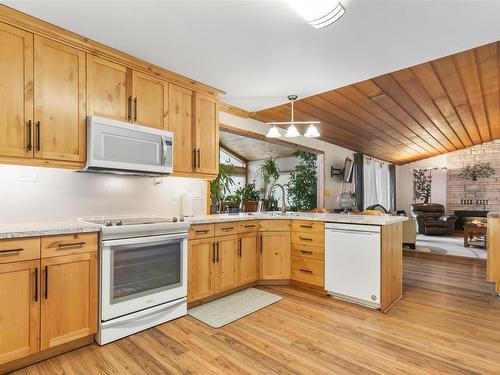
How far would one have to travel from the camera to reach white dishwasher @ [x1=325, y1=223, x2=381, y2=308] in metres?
2.80

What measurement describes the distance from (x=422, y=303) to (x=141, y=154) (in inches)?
125

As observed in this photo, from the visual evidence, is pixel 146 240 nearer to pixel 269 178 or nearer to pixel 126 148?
pixel 126 148

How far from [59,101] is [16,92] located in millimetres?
259

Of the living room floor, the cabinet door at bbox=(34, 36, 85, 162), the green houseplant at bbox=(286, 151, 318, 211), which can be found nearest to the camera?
the cabinet door at bbox=(34, 36, 85, 162)

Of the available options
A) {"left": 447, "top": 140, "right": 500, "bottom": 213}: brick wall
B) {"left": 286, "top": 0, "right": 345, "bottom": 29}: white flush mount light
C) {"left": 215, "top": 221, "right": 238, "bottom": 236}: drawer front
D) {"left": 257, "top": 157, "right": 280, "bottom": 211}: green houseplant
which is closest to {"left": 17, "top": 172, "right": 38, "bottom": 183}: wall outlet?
{"left": 215, "top": 221, "right": 238, "bottom": 236}: drawer front

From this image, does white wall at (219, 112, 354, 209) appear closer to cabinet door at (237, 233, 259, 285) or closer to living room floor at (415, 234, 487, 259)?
living room floor at (415, 234, 487, 259)

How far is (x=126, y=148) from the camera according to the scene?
250 centimetres

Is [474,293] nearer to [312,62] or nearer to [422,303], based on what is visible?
[422,303]

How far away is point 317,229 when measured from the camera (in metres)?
3.27

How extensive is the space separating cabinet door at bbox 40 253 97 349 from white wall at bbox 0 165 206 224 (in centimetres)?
60

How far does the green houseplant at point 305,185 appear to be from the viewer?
7.10 metres

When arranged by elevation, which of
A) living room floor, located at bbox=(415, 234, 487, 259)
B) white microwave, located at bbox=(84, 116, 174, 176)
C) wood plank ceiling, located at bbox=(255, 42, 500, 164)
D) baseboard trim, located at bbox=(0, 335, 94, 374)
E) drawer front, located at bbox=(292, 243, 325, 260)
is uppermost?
wood plank ceiling, located at bbox=(255, 42, 500, 164)

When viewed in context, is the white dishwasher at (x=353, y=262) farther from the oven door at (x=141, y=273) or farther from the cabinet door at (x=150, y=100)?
the cabinet door at (x=150, y=100)

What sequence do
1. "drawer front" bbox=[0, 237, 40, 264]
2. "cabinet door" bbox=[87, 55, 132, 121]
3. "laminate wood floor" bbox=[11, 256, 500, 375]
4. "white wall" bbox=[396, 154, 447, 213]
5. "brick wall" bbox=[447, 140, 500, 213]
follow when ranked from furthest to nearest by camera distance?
1. "white wall" bbox=[396, 154, 447, 213]
2. "brick wall" bbox=[447, 140, 500, 213]
3. "cabinet door" bbox=[87, 55, 132, 121]
4. "laminate wood floor" bbox=[11, 256, 500, 375]
5. "drawer front" bbox=[0, 237, 40, 264]
